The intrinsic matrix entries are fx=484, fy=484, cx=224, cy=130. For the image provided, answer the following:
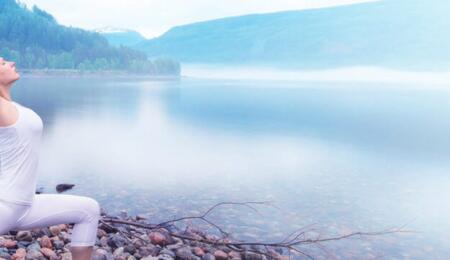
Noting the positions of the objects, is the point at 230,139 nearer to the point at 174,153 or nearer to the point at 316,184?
the point at 174,153

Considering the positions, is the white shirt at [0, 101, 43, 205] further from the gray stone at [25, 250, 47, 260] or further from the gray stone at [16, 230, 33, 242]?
the gray stone at [16, 230, 33, 242]

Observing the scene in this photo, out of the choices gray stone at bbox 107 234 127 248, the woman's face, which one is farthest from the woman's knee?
gray stone at bbox 107 234 127 248

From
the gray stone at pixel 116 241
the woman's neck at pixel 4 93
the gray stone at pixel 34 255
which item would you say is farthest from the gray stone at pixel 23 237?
the woman's neck at pixel 4 93

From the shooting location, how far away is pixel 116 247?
332 inches

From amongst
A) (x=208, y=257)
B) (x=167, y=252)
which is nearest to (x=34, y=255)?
(x=167, y=252)

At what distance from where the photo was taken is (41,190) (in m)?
15.4

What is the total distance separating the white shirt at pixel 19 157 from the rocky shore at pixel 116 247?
2877mm

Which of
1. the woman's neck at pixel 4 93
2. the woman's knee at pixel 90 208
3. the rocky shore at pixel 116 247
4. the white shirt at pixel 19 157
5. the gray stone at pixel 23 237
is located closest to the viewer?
the white shirt at pixel 19 157

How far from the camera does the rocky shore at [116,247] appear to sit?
24.6ft

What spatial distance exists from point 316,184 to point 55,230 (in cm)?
1162

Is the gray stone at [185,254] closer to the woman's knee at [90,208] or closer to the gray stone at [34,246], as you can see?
the gray stone at [34,246]

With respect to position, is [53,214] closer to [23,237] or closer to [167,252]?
[23,237]

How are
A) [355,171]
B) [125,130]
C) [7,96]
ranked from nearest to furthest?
1. [7,96]
2. [355,171]
3. [125,130]

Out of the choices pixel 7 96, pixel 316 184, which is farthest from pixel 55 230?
pixel 316 184
